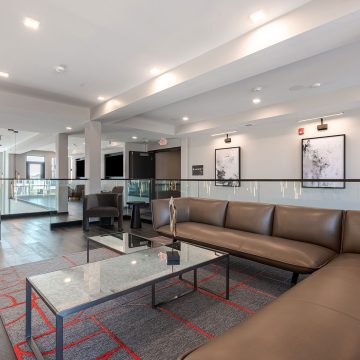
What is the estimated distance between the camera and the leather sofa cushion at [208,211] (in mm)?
3711

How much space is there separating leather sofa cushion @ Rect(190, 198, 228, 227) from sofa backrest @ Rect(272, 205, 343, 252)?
2.67 feet

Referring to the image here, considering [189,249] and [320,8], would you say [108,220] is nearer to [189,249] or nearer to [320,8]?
[189,249]

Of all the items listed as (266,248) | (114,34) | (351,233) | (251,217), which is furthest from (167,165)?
(351,233)

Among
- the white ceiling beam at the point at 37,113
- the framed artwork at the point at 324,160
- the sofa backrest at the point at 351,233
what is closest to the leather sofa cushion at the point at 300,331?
the sofa backrest at the point at 351,233

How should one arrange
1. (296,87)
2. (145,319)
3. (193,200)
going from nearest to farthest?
(145,319) → (193,200) → (296,87)

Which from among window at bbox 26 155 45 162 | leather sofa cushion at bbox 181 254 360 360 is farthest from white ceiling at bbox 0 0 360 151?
window at bbox 26 155 45 162

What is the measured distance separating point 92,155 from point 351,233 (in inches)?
199

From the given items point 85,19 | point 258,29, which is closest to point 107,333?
point 85,19

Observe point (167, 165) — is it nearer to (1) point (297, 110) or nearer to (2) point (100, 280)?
(1) point (297, 110)

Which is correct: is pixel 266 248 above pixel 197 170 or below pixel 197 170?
below

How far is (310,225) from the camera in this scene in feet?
9.21

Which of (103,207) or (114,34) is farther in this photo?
(103,207)

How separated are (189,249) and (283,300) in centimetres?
128

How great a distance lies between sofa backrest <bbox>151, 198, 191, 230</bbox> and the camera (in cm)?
380
